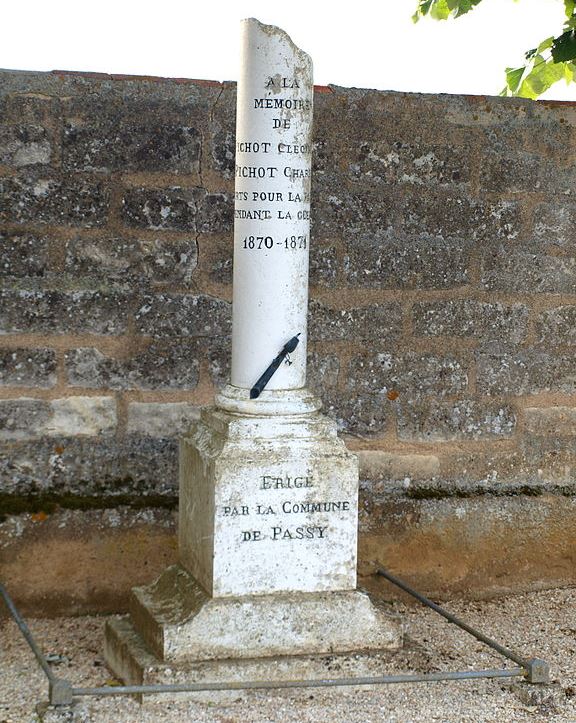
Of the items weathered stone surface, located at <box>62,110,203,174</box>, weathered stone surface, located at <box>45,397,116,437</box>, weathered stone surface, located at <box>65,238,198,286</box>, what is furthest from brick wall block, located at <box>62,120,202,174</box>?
weathered stone surface, located at <box>45,397,116,437</box>

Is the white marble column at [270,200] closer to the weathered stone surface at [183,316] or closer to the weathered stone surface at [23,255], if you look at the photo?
the weathered stone surface at [183,316]

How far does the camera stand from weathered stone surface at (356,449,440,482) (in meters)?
5.15

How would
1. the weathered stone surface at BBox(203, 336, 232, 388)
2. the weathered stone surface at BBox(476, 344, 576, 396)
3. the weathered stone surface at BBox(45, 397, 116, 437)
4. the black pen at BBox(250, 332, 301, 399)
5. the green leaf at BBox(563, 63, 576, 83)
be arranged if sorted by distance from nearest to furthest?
the black pen at BBox(250, 332, 301, 399), the weathered stone surface at BBox(45, 397, 116, 437), the weathered stone surface at BBox(203, 336, 232, 388), the weathered stone surface at BBox(476, 344, 576, 396), the green leaf at BBox(563, 63, 576, 83)

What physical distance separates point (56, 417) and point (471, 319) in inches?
71.9

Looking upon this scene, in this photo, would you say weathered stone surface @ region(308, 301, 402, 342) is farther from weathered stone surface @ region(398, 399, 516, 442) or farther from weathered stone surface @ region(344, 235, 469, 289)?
weathered stone surface @ region(398, 399, 516, 442)

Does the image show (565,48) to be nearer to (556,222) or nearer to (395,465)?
(556,222)

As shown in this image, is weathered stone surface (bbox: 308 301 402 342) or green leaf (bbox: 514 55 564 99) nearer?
weathered stone surface (bbox: 308 301 402 342)

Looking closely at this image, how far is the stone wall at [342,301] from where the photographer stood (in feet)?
15.5

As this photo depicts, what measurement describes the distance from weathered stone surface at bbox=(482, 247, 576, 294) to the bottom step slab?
1857 millimetres

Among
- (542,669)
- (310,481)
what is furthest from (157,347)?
(542,669)

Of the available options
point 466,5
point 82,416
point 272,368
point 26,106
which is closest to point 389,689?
point 272,368

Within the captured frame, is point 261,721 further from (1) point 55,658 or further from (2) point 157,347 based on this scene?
(2) point 157,347

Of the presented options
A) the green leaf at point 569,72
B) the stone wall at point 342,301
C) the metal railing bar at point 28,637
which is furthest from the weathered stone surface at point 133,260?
the green leaf at point 569,72

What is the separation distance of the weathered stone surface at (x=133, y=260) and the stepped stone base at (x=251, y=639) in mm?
1292
